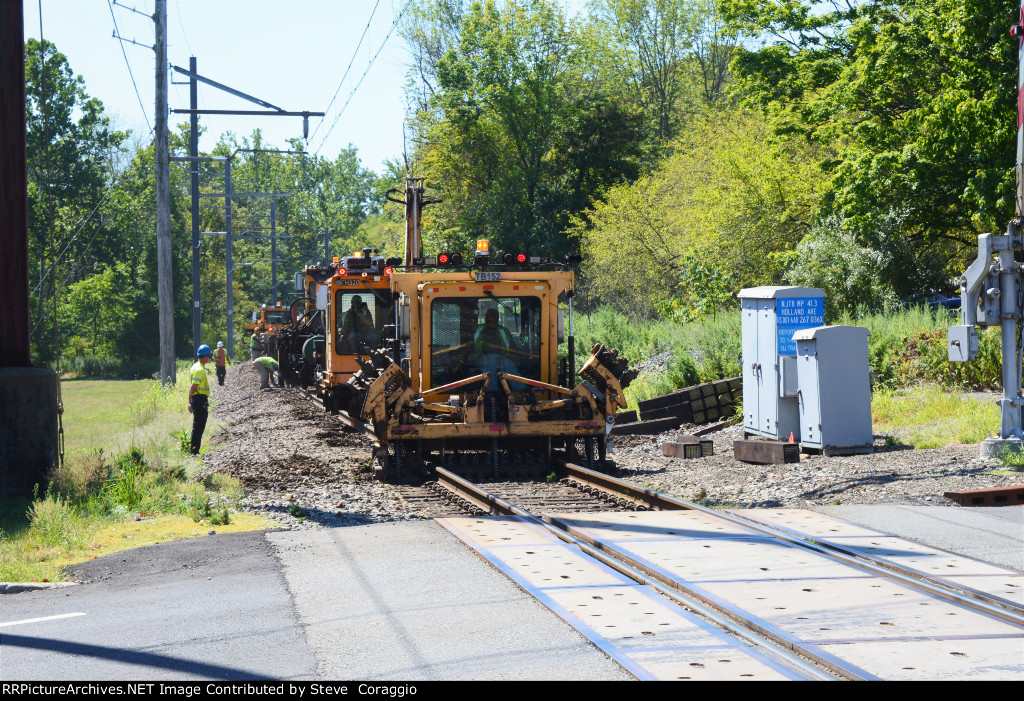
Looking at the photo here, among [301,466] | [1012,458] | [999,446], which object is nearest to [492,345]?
[301,466]

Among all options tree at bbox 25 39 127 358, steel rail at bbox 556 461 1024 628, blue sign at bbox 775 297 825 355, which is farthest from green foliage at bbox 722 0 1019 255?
tree at bbox 25 39 127 358

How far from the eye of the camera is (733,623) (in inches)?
255

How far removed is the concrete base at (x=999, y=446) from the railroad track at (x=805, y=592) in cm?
413

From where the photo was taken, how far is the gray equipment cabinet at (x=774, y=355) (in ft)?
50.8

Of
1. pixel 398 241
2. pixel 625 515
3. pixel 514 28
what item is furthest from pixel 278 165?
pixel 625 515

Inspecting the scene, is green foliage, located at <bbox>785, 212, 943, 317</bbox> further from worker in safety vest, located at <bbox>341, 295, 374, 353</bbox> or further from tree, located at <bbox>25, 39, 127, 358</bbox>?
tree, located at <bbox>25, 39, 127, 358</bbox>

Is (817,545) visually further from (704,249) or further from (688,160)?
(688,160)

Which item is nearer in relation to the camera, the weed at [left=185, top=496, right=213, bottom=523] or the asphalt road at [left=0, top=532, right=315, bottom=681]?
the asphalt road at [left=0, top=532, right=315, bottom=681]

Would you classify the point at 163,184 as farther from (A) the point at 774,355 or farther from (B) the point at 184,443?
(A) the point at 774,355

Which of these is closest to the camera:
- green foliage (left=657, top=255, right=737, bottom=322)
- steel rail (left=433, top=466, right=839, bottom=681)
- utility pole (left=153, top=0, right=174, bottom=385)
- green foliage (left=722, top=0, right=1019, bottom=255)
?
steel rail (left=433, top=466, right=839, bottom=681)

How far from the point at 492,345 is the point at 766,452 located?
402 cm

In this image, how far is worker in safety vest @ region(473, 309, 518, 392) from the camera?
49.4 ft


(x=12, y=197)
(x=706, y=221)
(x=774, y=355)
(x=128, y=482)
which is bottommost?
(x=128, y=482)

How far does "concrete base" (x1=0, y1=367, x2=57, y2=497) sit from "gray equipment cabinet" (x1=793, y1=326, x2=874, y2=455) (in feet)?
31.9
